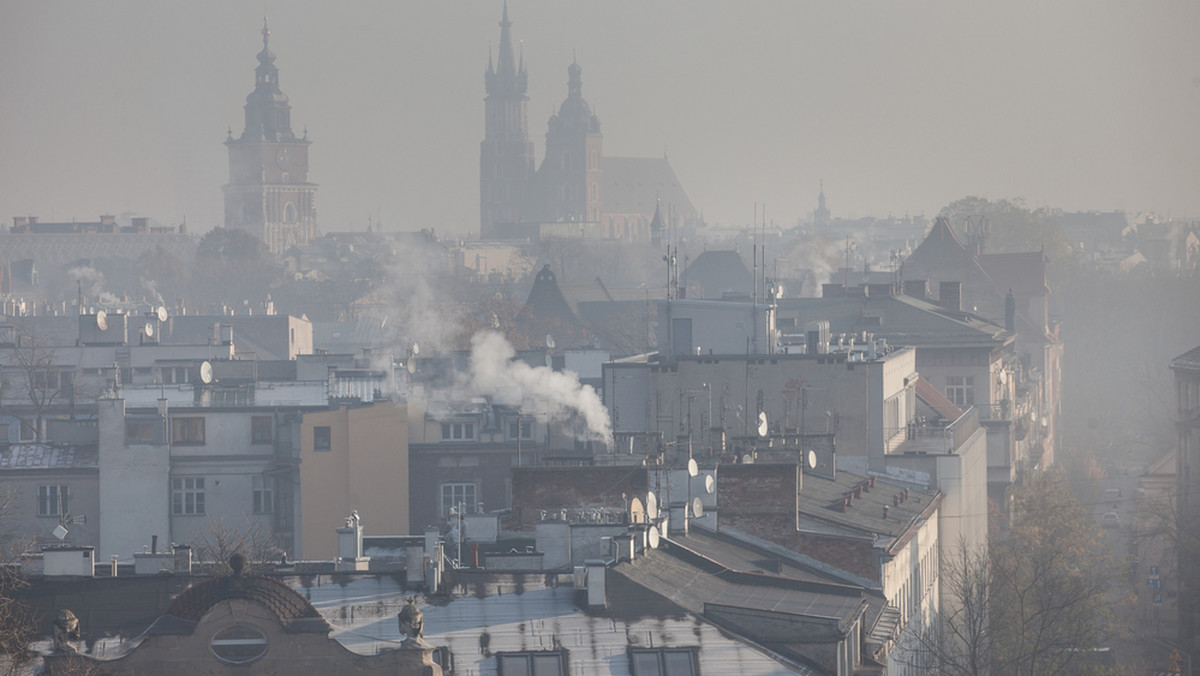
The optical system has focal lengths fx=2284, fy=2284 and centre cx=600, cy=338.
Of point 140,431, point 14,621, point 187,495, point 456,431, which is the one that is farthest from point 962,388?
point 14,621

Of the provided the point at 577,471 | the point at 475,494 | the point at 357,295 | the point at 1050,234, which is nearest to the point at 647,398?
the point at 475,494

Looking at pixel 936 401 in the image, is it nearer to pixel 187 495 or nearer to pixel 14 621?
pixel 187 495

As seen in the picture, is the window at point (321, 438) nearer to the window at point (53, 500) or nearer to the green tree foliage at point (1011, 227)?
the window at point (53, 500)

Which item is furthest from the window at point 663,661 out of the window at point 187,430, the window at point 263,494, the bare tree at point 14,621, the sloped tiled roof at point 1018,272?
the sloped tiled roof at point 1018,272

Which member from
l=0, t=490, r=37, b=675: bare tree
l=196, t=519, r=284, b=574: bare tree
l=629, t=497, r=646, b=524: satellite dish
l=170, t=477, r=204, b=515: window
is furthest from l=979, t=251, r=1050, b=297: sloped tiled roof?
l=0, t=490, r=37, b=675: bare tree

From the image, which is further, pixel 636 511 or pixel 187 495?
pixel 187 495
